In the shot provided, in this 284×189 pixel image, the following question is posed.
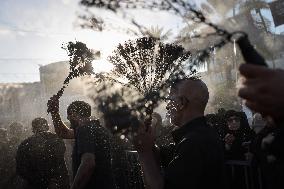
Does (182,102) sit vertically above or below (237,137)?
above

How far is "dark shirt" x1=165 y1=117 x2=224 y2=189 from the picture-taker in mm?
2357

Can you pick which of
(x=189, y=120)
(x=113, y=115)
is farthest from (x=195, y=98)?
(x=113, y=115)

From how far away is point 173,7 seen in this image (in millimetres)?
1236

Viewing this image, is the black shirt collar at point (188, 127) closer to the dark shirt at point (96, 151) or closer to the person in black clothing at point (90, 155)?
the person in black clothing at point (90, 155)

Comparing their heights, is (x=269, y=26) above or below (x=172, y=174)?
above

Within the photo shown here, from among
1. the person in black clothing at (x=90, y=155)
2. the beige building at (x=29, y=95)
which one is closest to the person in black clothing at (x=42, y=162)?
the person in black clothing at (x=90, y=155)

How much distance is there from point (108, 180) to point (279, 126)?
3.28 metres

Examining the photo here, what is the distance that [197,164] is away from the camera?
2381 millimetres

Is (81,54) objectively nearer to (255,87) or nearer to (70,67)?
(70,67)

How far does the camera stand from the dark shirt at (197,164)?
2357mm

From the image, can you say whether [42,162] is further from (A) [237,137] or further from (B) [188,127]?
(B) [188,127]

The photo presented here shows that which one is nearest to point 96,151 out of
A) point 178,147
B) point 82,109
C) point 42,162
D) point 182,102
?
point 82,109

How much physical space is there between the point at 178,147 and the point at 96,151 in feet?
5.98

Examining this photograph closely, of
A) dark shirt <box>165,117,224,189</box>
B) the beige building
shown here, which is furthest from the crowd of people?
the beige building
